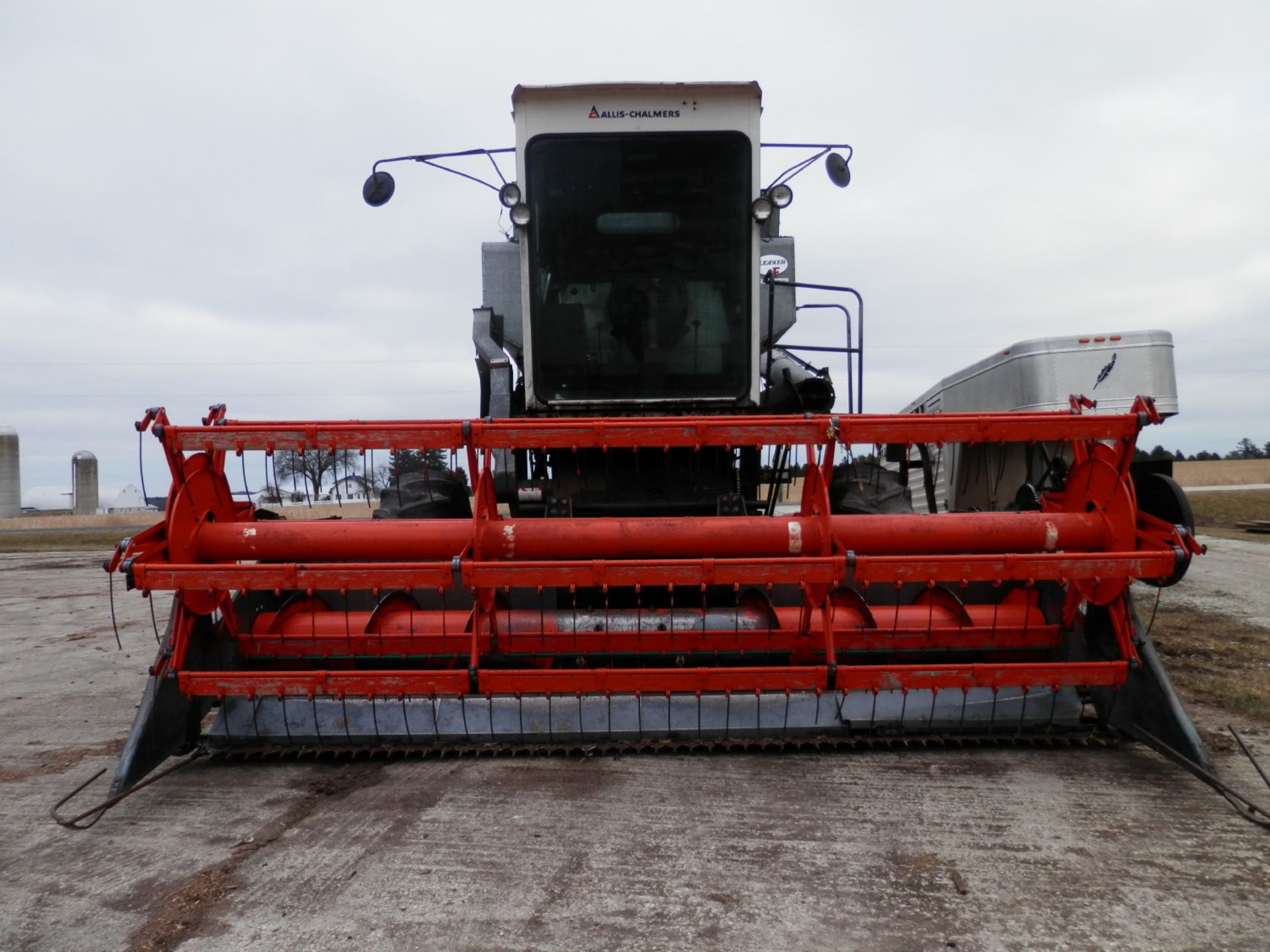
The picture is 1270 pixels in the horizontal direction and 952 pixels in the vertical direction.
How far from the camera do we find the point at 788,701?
4.09 m

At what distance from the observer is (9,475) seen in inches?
1746

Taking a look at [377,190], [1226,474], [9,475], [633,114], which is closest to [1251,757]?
[633,114]

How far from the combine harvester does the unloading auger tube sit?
0.05 feet

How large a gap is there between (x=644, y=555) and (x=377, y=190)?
2798 millimetres

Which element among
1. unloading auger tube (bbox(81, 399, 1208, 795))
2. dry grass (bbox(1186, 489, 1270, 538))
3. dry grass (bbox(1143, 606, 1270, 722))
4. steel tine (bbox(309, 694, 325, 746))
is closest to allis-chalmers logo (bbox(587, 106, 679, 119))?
unloading auger tube (bbox(81, 399, 1208, 795))

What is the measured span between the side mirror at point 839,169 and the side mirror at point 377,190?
263 cm

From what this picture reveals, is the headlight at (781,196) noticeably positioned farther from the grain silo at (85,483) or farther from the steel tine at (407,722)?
the grain silo at (85,483)

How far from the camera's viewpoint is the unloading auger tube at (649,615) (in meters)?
3.68

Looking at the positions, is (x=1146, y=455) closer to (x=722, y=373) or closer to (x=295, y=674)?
(x=722, y=373)

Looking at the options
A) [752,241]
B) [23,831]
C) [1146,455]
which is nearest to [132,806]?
[23,831]

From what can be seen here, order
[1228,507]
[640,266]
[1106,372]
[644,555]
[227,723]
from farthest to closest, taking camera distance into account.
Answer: [1228,507] < [1106,372] < [640,266] < [227,723] < [644,555]

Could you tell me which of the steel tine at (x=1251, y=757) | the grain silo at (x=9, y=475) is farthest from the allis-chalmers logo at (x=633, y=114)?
the grain silo at (x=9, y=475)

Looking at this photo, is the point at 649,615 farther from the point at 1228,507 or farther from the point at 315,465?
the point at 1228,507

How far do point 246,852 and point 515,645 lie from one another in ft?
4.88
